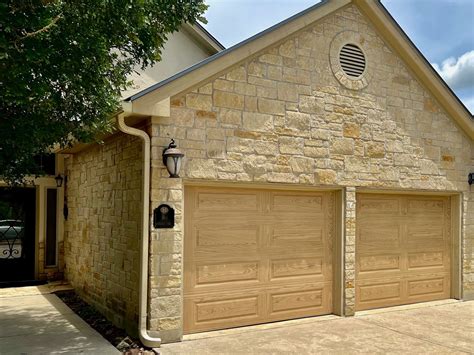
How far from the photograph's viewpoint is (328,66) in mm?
7211

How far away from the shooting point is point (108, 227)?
7164mm

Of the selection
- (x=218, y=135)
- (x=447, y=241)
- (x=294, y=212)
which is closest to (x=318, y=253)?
(x=294, y=212)

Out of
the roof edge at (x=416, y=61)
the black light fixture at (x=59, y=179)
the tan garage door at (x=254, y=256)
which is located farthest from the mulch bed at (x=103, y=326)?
the roof edge at (x=416, y=61)

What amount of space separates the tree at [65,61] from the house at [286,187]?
1.86ft

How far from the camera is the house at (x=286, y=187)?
19.4ft

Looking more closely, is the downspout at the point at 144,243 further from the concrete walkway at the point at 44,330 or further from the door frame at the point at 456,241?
the door frame at the point at 456,241

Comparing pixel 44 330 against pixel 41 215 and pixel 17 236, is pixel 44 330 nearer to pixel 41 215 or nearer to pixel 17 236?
pixel 41 215

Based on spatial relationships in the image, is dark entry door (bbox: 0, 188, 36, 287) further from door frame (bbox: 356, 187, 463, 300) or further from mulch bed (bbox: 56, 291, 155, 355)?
door frame (bbox: 356, 187, 463, 300)

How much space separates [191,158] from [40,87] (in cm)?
244

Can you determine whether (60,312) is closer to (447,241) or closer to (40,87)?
(40,87)

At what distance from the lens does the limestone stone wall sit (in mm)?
6172

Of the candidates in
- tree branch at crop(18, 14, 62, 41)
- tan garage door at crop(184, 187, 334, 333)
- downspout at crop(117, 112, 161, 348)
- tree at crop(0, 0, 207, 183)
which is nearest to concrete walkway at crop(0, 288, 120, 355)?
downspout at crop(117, 112, 161, 348)

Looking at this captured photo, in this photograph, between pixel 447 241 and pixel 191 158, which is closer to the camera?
pixel 191 158

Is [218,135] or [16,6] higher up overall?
[16,6]
